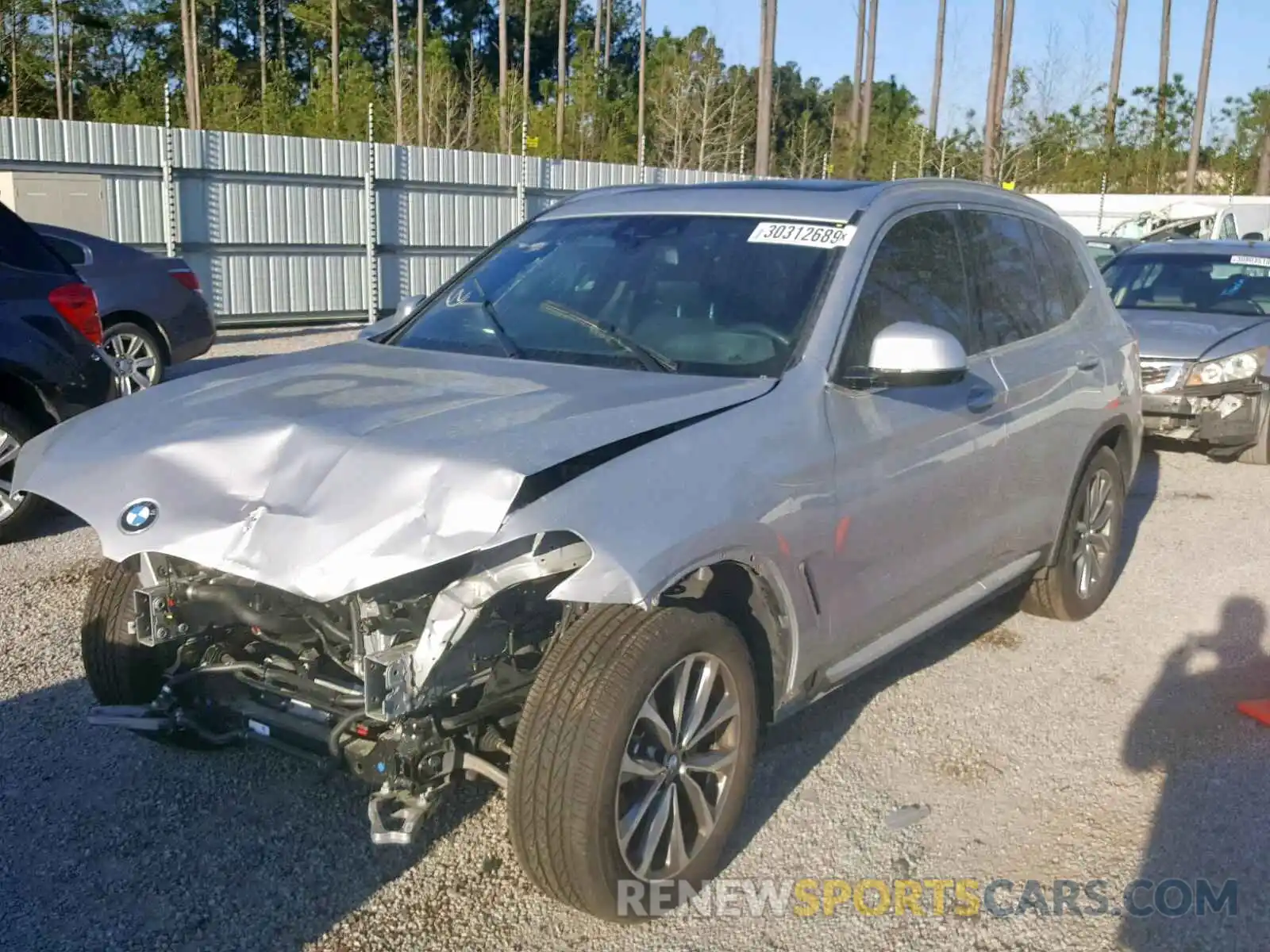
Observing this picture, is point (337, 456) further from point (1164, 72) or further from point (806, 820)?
point (1164, 72)

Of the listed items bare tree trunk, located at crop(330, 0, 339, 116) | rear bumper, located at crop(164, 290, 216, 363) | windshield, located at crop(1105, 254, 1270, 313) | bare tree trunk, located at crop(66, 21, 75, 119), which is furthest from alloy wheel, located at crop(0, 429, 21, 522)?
bare tree trunk, located at crop(66, 21, 75, 119)

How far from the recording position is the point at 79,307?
21.8 ft

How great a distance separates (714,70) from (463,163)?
794 inches

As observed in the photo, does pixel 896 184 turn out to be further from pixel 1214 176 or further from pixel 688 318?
pixel 1214 176

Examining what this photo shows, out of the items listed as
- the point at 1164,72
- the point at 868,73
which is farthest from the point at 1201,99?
the point at 868,73

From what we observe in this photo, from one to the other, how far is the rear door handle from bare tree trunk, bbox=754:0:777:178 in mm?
24847

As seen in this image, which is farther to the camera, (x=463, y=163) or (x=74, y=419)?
(x=463, y=163)

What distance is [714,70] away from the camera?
3741cm

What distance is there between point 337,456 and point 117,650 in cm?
128

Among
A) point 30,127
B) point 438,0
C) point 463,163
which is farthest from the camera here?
point 438,0

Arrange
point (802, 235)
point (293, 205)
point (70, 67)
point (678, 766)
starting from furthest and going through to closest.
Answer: point (70, 67) → point (293, 205) → point (802, 235) → point (678, 766)

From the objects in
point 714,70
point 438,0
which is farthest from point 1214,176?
point 438,0

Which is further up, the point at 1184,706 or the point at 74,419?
the point at 74,419

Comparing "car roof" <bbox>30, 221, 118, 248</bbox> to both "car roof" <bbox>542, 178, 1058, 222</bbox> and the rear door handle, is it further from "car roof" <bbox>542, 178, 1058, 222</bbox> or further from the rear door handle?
the rear door handle
